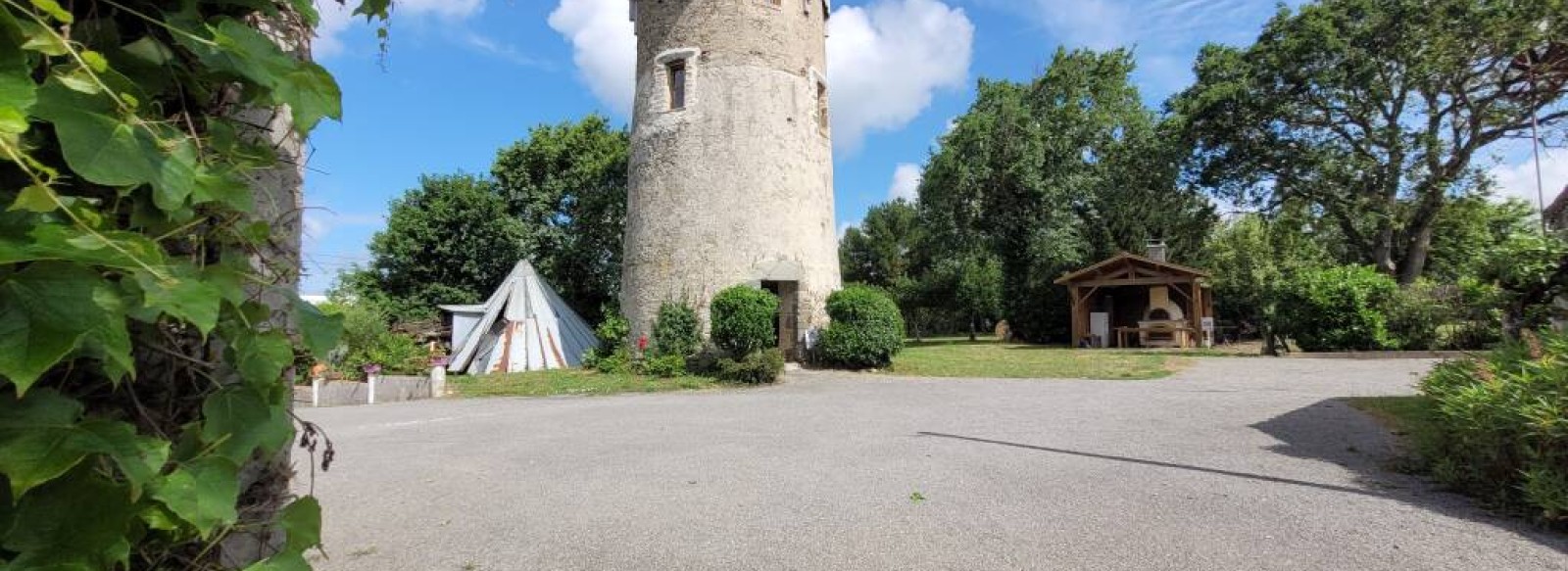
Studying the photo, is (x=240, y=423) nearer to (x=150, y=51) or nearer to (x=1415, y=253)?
(x=150, y=51)

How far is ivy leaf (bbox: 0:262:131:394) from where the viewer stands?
2.56 ft

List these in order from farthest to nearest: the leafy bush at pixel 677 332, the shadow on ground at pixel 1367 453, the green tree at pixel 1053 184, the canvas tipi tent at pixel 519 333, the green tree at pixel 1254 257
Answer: the green tree at pixel 1053 184 < the green tree at pixel 1254 257 < the canvas tipi tent at pixel 519 333 < the leafy bush at pixel 677 332 < the shadow on ground at pixel 1367 453

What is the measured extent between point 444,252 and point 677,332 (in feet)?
39.1

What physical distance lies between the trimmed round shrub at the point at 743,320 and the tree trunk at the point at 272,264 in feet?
40.5

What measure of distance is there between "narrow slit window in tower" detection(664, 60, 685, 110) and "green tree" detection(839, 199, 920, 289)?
34.0 meters

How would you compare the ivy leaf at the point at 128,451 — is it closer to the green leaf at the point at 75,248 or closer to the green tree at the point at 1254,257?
the green leaf at the point at 75,248

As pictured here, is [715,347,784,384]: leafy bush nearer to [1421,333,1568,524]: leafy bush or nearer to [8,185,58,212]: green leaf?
[1421,333,1568,524]: leafy bush

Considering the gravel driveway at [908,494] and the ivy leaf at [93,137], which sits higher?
the ivy leaf at [93,137]

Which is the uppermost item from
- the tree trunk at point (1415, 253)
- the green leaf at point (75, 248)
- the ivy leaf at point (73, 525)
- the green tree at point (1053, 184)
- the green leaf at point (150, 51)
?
the green tree at point (1053, 184)

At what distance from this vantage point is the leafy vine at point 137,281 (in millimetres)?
834

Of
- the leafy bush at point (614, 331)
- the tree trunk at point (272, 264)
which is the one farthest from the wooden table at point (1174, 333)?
the tree trunk at point (272, 264)

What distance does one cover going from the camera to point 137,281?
0.89 meters

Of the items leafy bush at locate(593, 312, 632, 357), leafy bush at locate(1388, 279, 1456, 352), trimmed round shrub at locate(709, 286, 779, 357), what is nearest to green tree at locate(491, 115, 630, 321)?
leafy bush at locate(593, 312, 632, 357)

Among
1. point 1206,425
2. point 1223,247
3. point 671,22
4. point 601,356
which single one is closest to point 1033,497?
point 1206,425
